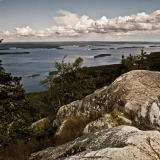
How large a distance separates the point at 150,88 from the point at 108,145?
315 inches

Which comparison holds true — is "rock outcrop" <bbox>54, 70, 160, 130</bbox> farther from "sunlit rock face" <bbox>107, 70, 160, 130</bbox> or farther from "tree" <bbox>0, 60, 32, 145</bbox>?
"tree" <bbox>0, 60, 32, 145</bbox>

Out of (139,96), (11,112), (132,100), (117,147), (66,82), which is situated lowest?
(66,82)

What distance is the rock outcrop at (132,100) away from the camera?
10531 millimetres

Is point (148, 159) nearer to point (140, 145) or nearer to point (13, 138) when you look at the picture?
point (140, 145)

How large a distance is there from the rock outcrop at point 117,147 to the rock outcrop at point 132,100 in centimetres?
511

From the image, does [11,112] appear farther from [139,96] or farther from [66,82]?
[66,82]

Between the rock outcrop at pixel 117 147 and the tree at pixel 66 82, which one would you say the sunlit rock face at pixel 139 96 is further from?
the tree at pixel 66 82

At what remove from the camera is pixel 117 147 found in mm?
4734

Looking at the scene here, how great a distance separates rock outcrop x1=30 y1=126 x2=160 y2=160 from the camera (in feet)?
14.0

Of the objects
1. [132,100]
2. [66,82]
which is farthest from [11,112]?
[66,82]

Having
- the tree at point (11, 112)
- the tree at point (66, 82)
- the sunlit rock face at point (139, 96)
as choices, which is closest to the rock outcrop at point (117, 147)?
the sunlit rock face at point (139, 96)

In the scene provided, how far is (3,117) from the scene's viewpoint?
14195 millimetres

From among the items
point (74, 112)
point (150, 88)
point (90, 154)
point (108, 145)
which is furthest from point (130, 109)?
point (90, 154)

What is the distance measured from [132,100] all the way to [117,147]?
23.5ft
